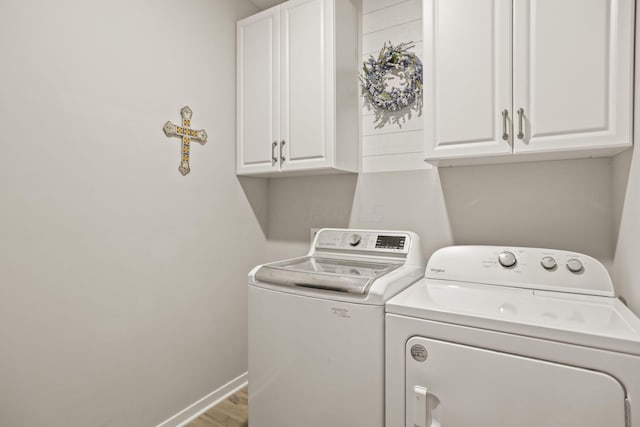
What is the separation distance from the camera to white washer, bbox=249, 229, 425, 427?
1.26m

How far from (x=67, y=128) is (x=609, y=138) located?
6.98 ft

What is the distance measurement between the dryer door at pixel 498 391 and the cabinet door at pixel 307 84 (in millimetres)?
1137

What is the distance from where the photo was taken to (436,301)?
1.26 metres

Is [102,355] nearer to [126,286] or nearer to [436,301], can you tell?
[126,286]

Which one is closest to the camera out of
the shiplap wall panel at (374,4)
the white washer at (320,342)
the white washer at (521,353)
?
the white washer at (521,353)

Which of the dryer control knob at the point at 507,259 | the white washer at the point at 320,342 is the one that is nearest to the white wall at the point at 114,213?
the white washer at the point at 320,342

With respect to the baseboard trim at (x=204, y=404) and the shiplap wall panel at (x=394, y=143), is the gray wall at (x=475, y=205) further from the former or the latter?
the baseboard trim at (x=204, y=404)

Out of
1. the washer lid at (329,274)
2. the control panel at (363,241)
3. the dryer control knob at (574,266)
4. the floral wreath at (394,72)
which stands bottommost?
the washer lid at (329,274)

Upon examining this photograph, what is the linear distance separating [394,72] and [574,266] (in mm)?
1369

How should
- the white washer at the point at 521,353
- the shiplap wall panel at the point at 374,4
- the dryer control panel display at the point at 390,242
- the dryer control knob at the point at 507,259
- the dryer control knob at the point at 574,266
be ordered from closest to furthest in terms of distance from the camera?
the white washer at the point at 521,353 → the dryer control knob at the point at 574,266 → the dryer control knob at the point at 507,259 → the dryer control panel display at the point at 390,242 → the shiplap wall panel at the point at 374,4

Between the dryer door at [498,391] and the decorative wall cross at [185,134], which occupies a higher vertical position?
the decorative wall cross at [185,134]

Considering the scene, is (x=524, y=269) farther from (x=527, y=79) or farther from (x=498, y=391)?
(x=527, y=79)

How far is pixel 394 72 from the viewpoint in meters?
1.98

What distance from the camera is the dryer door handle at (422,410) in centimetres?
115
